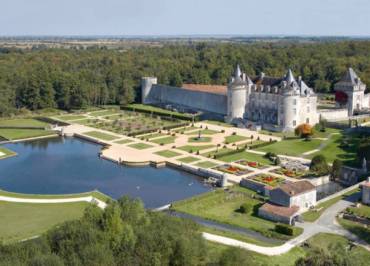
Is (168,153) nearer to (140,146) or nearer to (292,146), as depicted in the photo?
(140,146)

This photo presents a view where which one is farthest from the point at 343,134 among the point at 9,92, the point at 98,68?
the point at 98,68

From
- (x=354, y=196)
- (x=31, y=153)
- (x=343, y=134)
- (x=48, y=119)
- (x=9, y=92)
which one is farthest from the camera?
(x=9, y=92)

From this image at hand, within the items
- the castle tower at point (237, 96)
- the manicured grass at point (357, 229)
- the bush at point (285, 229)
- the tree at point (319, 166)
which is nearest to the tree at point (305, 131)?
the castle tower at point (237, 96)

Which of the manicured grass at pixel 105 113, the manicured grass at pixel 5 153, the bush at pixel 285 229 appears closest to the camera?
the bush at pixel 285 229

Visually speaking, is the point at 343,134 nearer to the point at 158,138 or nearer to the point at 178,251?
the point at 158,138

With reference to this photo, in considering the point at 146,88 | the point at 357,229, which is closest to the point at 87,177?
the point at 357,229

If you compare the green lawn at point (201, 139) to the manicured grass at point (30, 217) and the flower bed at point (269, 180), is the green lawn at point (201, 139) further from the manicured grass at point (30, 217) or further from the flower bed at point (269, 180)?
the manicured grass at point (30, 217)
